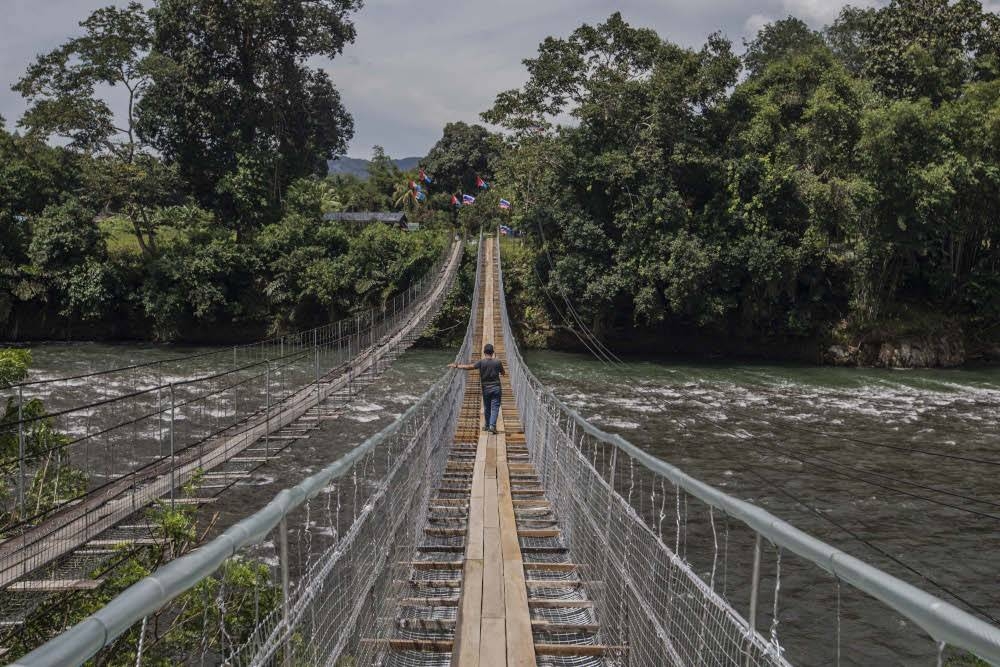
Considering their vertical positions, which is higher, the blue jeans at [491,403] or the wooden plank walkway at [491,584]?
the blue jeans at [491,403]

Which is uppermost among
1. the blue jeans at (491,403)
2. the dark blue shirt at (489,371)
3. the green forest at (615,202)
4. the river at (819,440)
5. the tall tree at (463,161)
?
the tall tree at (463,161)

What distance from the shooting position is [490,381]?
6.97 meters

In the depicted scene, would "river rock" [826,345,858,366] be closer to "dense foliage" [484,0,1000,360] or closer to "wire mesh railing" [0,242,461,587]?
"dense foliage" [484,0,1000,360]

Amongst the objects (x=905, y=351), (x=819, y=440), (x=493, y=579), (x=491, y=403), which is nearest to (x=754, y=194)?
(x=905, y=351)

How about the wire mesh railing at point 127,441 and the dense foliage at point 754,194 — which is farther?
the dense foliage at point 754,194

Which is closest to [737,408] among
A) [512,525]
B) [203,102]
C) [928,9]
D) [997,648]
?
[512,525]

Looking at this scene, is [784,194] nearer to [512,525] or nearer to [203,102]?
[512,525]

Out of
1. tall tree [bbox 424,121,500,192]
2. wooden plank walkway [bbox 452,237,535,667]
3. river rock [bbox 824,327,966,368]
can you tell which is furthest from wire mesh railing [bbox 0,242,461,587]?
tall tree [bbox 424,121,500,192]

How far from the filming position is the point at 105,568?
14.8ft

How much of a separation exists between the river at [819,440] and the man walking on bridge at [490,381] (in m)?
2.87

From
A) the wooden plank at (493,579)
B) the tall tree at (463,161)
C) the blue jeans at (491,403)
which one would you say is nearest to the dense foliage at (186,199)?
the tall tree at (463,161)

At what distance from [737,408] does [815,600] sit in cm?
740

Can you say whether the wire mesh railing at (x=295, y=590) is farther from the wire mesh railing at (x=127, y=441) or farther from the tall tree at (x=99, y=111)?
the tall tree at (x=99, y=111)

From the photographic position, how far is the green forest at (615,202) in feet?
59.8
